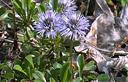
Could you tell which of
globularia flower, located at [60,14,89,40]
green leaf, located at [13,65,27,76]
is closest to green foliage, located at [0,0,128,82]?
green leaf, located at [13,65,27,76]

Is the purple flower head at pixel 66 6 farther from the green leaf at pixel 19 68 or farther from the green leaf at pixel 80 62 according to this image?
the green leaf at pixel 19 68

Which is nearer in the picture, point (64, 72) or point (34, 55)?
point (64, 72)

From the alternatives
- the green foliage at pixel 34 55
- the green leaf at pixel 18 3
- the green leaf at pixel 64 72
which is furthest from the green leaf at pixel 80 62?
the green leaf at pixel 18 3

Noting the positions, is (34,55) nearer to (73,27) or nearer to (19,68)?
(19,68)

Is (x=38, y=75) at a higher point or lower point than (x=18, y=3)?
lower

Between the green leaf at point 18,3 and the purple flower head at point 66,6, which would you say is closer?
the purple flower head at point 66,6

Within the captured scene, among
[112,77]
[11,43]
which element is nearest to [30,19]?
[11,43]

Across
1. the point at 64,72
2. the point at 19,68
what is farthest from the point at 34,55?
the point at 64,72

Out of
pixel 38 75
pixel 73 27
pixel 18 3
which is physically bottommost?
pixel 38 75
